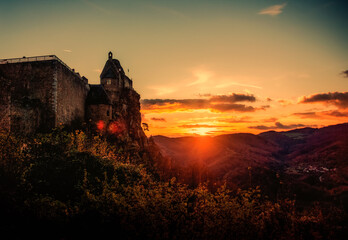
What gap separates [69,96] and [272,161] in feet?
213

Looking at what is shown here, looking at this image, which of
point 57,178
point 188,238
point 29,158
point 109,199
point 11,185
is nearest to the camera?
point 188,238

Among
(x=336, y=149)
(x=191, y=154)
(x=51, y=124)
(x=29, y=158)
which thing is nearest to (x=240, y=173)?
(x=336, y=149)

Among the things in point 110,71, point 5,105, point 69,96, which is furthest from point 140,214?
point 110,71

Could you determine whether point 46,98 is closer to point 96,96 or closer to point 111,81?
point 96,96

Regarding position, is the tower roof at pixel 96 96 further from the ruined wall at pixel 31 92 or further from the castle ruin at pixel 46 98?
the ruined wall at pixel 31 92

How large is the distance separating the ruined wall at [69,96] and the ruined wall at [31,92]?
925mm

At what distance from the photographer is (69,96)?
26.7 metres

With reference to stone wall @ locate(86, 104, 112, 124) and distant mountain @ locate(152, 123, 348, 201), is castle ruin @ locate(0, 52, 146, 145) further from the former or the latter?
distant mountain @ locate(152, 123, 348, 201)

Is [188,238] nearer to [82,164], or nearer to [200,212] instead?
[200,212]

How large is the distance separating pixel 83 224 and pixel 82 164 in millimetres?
5792

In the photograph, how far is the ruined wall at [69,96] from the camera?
24453 mm

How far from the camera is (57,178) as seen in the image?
12.6m

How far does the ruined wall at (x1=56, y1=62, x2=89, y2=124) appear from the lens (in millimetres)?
24453

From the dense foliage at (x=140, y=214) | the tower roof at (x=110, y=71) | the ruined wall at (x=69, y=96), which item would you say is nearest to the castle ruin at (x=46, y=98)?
the ruined wall at (x=69, y=96)
